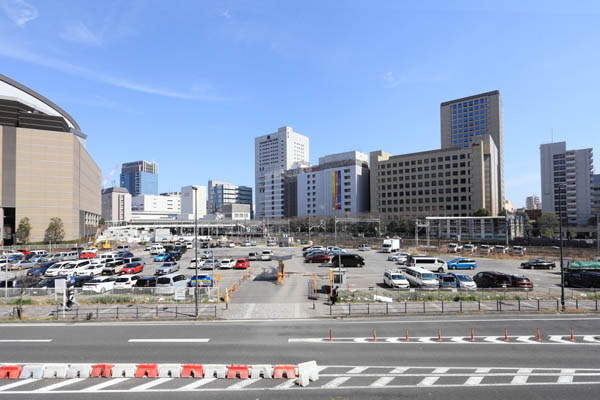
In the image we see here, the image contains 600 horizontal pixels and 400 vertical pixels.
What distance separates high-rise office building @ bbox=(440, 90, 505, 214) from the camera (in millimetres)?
157000

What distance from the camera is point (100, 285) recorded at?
98.9 ft

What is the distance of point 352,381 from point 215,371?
202 inches

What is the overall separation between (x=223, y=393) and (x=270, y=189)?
18223 cm

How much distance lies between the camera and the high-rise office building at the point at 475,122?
6181 inches

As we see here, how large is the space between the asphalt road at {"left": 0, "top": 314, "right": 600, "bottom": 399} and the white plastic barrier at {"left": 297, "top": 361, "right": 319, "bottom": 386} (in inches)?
9.0

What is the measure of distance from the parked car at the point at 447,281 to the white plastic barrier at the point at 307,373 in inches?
810

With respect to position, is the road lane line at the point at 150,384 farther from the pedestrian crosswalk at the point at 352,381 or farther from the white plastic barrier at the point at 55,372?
the white plastic barrier at the point at 55,372

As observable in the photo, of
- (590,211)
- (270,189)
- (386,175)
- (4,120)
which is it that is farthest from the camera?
(270,189)

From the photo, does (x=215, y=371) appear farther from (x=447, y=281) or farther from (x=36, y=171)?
(x=36, y=171)

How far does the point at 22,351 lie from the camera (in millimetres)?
16188

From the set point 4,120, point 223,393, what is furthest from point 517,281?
point 4,120

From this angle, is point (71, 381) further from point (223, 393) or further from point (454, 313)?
point (454, 313)

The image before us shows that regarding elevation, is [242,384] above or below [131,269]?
above

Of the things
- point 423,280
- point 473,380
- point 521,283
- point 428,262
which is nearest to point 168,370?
point 473,380
